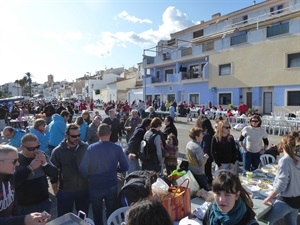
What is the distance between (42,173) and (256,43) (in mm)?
23087

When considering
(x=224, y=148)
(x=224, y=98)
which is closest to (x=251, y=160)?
(x=224, y=148)

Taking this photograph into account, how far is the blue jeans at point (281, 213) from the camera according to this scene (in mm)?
3541

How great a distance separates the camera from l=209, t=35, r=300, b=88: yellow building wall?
2059 cm

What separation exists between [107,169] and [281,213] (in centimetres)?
247

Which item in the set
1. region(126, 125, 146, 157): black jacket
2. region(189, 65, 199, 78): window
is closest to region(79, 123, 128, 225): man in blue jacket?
region(126, 125, 146, 157): black jacket

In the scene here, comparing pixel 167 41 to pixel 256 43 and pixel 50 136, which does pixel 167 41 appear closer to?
pixel 256 43

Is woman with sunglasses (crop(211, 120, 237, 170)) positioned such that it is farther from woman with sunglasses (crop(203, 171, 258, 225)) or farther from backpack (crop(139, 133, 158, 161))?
woman with sunglasses (crop(203, 171, 258, 225))

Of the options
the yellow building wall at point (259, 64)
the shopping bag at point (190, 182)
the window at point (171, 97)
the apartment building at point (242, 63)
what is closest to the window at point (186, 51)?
the apartment building at point (242, 63)

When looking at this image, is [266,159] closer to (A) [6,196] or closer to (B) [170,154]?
(B) [170,154]

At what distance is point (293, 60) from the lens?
806 inches

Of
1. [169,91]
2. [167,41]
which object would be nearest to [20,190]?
[169,91]

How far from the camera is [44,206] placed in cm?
352

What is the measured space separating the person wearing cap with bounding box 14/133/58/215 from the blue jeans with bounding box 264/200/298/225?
297 cm

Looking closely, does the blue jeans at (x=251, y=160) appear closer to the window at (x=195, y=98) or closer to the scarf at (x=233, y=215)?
the scarf at (x=233, y=215)
